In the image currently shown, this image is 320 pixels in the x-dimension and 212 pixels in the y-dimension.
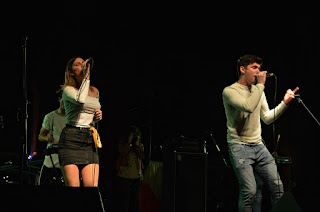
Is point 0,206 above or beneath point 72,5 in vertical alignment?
beneath

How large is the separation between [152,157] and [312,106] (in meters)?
2.83

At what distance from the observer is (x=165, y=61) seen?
22.2 feet

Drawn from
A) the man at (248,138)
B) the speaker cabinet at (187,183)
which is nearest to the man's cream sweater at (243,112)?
the man at (248,138)

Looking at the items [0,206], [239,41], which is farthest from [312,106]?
[0,206]

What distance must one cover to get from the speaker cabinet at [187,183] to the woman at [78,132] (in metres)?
1.53

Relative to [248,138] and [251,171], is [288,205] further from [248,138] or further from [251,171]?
[248,138]

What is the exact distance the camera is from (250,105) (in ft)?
11.0

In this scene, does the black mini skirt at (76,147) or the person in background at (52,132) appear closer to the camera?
the black mini skirt at (76,147)

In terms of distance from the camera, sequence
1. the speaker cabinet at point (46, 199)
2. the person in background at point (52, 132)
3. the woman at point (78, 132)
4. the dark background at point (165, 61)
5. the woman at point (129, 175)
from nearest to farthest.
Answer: the speaker cabinet at point (46, 199)
the woman at point (78, 132)
the person in background at point (52, 132)
the woman at point (129, 175)
the dark background at point (165, 61)

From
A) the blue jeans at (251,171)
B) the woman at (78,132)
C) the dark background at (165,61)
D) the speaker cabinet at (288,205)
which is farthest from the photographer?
the dark background at (165,61)

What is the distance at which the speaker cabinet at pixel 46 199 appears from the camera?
5.16 ft

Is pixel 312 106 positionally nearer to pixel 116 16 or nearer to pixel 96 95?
pixel 116 16

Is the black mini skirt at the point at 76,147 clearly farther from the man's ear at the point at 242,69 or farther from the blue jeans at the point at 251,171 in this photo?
the man's ear at the point at 242,69

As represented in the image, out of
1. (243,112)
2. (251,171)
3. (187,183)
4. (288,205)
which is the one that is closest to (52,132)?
(187,183)
